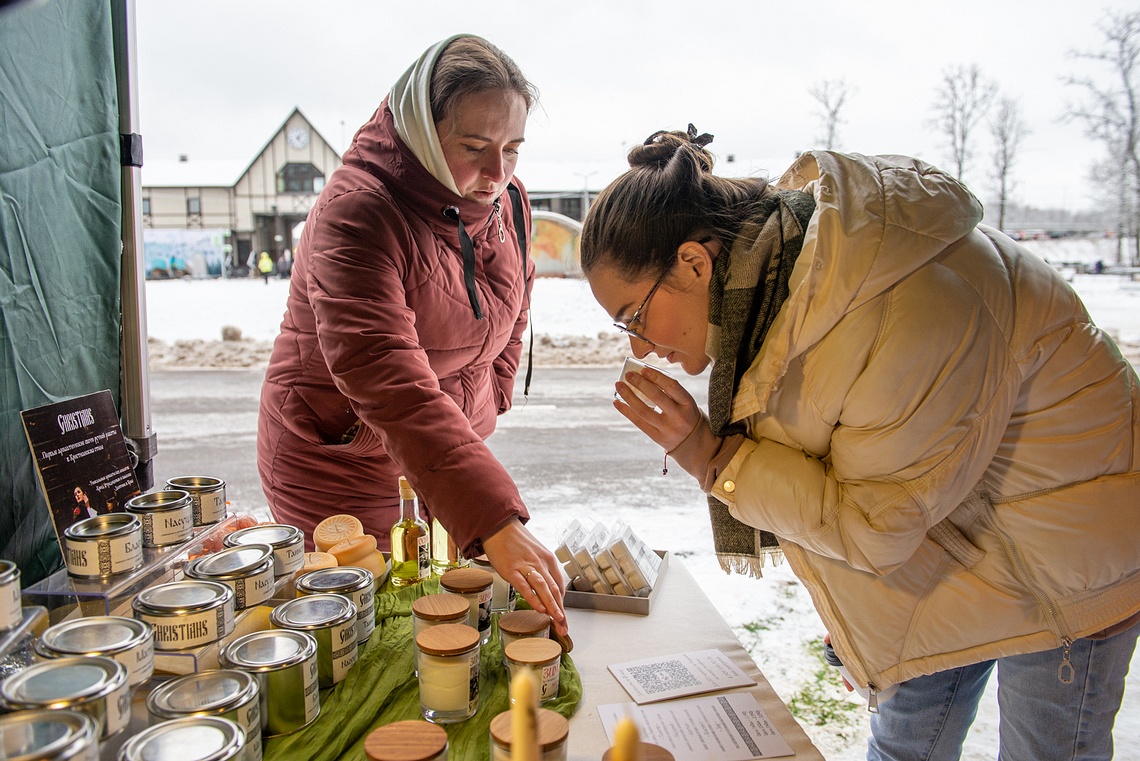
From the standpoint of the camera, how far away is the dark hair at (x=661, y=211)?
1.15 meters

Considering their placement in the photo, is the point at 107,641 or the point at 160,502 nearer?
the point at 107,641

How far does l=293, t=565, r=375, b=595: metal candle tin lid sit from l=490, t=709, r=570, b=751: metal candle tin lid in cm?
39

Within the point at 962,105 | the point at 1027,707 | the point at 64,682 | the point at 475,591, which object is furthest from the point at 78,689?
the point at 962,105

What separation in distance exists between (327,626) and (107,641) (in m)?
0.26

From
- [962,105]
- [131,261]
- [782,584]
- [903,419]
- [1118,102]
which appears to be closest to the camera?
[903,419]

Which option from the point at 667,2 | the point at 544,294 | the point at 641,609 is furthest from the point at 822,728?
the point at 544,294

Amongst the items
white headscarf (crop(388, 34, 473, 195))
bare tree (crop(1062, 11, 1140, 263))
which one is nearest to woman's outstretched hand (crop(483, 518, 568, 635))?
white headscarf (crop(388, 34, 473, 195))

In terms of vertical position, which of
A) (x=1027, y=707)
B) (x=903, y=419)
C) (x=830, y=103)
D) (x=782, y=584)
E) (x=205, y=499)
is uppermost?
(x=830, y=103)

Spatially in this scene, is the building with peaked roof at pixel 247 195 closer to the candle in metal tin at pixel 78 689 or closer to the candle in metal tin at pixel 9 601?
the candle in metal tin at pixel 9 601

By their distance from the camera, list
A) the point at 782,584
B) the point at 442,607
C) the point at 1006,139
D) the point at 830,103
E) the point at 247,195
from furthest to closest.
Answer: the point at 247,195 → the point at 830,103 → the point at 1006,139 → the point at 782,584 → the point at 442,607

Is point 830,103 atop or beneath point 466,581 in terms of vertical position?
atop

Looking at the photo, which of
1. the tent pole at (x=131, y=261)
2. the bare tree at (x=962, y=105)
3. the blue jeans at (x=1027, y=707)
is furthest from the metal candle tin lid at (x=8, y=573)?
the bare tree at (x=962, y=105)

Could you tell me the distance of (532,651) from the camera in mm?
1025

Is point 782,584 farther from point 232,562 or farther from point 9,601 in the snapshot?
point 9,601
